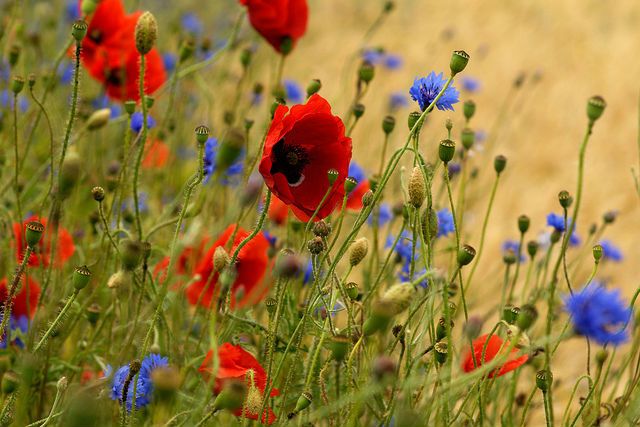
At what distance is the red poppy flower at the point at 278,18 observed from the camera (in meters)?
1.20

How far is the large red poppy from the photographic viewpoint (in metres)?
1.38

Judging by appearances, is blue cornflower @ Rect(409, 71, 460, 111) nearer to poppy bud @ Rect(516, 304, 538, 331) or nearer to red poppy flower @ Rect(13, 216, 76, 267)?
poppy bud @ Rect(516, 304, 538, 331)

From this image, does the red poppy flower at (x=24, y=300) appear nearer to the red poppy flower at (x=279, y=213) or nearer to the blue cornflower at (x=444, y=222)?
the red poppy flower at (x=279, y=213)

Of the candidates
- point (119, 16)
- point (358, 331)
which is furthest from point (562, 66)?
point (358, 331)

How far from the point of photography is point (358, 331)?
37.1 inches

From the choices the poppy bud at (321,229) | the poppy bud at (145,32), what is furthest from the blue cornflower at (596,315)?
the poppy bud at (145,32)

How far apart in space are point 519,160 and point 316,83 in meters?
1.97

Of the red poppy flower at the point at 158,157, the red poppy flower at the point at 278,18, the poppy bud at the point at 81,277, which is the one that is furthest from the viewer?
the red poppy flower at the point at 158,157

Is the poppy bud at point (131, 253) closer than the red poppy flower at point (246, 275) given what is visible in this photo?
Yes

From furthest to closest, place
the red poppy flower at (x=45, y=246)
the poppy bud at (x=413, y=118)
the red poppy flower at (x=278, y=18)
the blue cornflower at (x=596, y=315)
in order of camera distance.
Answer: the red poppy flower at (x=278, y=18) → the red poppy flower at (x=45, y=246) → the poppy bud at (x=413, y=118) → the blue cornflower at (x=596, y=315)

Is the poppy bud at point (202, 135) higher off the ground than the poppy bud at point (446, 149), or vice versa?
the poppy bud at point (202, 135)

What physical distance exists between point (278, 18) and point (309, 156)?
1.19 ft

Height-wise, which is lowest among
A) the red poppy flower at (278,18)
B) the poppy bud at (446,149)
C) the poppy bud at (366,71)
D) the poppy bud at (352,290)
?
the poppy bud at (352,290)

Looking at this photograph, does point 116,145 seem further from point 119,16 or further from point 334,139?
point 334,139
